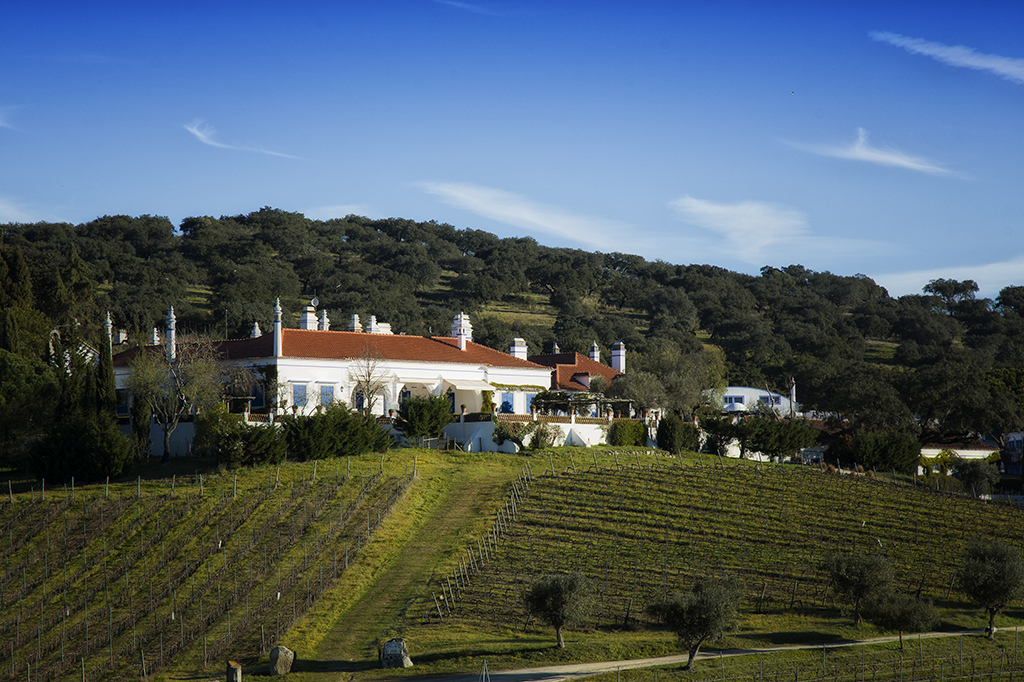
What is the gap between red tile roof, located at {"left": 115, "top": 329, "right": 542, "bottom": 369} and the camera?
169ft

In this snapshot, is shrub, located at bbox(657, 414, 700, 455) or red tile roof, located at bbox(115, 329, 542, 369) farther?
shrub, located at bbox(657, 414, 700, 455)

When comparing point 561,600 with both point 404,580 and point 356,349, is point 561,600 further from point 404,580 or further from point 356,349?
point 356,349

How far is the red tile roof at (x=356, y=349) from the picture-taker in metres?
51.5

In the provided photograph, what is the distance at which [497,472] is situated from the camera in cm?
4278

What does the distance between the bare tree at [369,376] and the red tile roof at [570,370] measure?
41.5ft

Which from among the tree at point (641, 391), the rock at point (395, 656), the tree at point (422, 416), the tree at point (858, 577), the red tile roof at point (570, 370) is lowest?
the rock at point (395, 656)

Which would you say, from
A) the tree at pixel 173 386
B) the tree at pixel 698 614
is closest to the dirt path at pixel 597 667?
the tree at pixel 698 614

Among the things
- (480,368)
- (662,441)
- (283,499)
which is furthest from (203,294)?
(283,499)

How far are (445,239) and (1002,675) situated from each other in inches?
5161

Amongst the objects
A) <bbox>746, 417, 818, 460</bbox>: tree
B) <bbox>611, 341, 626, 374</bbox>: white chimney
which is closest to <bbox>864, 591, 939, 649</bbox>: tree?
<bbox>746, 417, 818, 460</bbox>: tree

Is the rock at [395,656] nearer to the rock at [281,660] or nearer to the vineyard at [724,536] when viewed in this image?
the rock at [281,660]

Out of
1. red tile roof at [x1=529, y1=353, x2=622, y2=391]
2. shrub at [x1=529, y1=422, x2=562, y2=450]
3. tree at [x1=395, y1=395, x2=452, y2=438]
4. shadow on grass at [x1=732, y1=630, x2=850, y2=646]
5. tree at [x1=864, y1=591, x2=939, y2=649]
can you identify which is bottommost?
shadow on grass at [x1=732, y1=630, x2=850, y2=646]

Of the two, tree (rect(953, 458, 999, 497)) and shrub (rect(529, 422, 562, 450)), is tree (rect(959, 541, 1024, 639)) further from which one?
tree (rect(953, 458, 999, 497))

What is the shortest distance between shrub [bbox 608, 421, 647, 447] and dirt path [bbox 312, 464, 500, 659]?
43.8ft
